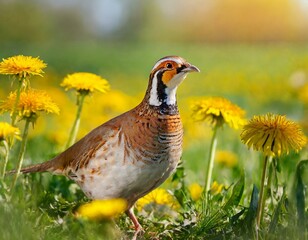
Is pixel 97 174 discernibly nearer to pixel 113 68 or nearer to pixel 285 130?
pixel 285 130

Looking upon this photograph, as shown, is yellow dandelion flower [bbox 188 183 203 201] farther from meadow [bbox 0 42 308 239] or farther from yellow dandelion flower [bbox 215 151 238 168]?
yellow dandelion flower [bbox 215 151 238 168]

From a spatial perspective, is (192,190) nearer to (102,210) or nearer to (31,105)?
(31,105)

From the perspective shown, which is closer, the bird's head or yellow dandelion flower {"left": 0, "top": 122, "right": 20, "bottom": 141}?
yellow dandelion flower {"left": 0, "top": 122, "right": 20, "bottom": 141}

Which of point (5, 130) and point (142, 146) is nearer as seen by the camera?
point (5, 130)

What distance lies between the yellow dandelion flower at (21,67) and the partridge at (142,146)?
1.80ft

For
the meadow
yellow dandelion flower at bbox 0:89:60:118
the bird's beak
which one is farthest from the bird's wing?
the bird's beak

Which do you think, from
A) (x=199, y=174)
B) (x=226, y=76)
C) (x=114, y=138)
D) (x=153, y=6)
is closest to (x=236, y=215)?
(x=114, y=138)

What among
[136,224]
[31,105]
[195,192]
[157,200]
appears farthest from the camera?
[195,192]

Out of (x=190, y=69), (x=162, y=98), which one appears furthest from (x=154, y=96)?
(x=190, y=69)

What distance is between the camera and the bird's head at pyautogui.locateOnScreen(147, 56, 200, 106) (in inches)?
131

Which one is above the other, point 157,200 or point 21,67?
point 21,67

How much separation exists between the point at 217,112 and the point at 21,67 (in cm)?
121

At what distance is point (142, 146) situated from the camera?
130 inches

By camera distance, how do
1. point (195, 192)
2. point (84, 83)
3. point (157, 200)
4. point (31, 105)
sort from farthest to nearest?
point (195, 192)
point (157, 200)
point (84, 83)
point (31, 105)
